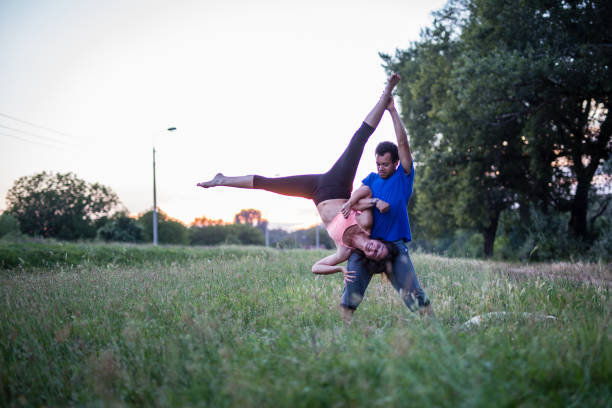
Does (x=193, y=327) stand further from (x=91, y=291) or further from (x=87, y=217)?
(x=87, y=217)

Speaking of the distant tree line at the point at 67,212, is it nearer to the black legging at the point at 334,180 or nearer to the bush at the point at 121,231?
the bush at the point at 121,231

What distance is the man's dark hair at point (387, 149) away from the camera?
4.36 metres

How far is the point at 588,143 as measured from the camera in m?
17.2

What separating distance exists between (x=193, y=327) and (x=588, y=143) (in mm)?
19647

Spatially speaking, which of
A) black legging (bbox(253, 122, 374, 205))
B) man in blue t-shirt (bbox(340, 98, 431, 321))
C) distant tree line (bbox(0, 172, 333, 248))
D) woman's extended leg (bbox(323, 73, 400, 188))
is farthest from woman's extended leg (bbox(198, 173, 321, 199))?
distant tree line (bbox(0, 172, 333, 248))

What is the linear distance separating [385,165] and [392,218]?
61 cm

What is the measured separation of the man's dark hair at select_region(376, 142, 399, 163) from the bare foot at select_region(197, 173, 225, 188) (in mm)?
2428

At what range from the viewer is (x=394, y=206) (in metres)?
4.27

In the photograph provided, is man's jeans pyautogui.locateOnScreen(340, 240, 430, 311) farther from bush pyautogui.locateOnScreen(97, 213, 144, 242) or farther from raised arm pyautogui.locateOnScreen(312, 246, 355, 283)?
bush pyautogui.locateOnScreen(97, 213, 144, 242)

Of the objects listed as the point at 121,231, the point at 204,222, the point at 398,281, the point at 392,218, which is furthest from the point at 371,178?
the point at 204,222

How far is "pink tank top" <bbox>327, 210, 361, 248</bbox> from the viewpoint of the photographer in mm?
4238

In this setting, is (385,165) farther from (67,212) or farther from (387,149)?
(67,212)

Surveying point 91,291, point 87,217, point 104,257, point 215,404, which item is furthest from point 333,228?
point 87,217

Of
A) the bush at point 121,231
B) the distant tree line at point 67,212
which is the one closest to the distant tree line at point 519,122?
the distant tree line at point 67,212
